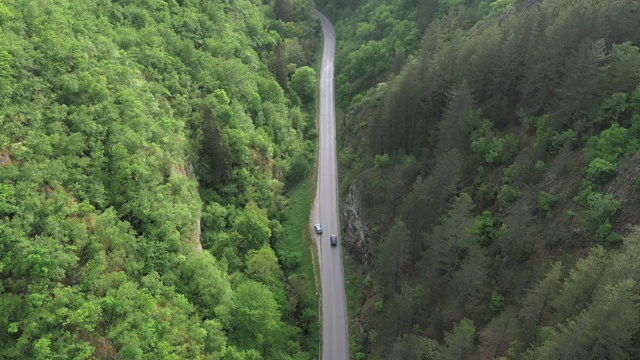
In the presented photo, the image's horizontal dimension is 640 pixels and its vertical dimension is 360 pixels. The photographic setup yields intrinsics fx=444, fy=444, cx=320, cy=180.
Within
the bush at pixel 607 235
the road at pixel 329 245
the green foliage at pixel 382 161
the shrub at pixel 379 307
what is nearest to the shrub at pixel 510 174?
the bush at pixel 607 235

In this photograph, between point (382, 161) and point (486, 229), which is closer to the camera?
point (486, 229)

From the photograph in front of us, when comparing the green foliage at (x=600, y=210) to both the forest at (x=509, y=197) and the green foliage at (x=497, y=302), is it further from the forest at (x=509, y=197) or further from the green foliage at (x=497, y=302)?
the green foliage at (x=497, y=302)

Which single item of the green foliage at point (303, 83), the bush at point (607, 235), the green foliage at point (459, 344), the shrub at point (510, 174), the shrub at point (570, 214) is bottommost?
the green foliage at point (459, 344)

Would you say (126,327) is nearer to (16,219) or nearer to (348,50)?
(16,219)

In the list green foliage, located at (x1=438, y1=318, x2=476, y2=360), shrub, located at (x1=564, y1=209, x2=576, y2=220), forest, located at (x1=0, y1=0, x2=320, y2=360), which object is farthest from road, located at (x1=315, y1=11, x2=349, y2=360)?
shrub, located at (x1=564, y1=209, x2=576, y2=220)

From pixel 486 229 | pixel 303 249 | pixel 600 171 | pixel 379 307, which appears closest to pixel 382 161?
pixel 303 249

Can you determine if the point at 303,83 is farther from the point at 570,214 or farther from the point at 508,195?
the point at 570,214

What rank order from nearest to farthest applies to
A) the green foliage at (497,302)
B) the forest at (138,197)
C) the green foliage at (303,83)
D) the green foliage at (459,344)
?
the forest at (138,197)
the green foliage at (459,344)
the green foliage at (497,302)
the green foliage at (303,83)
